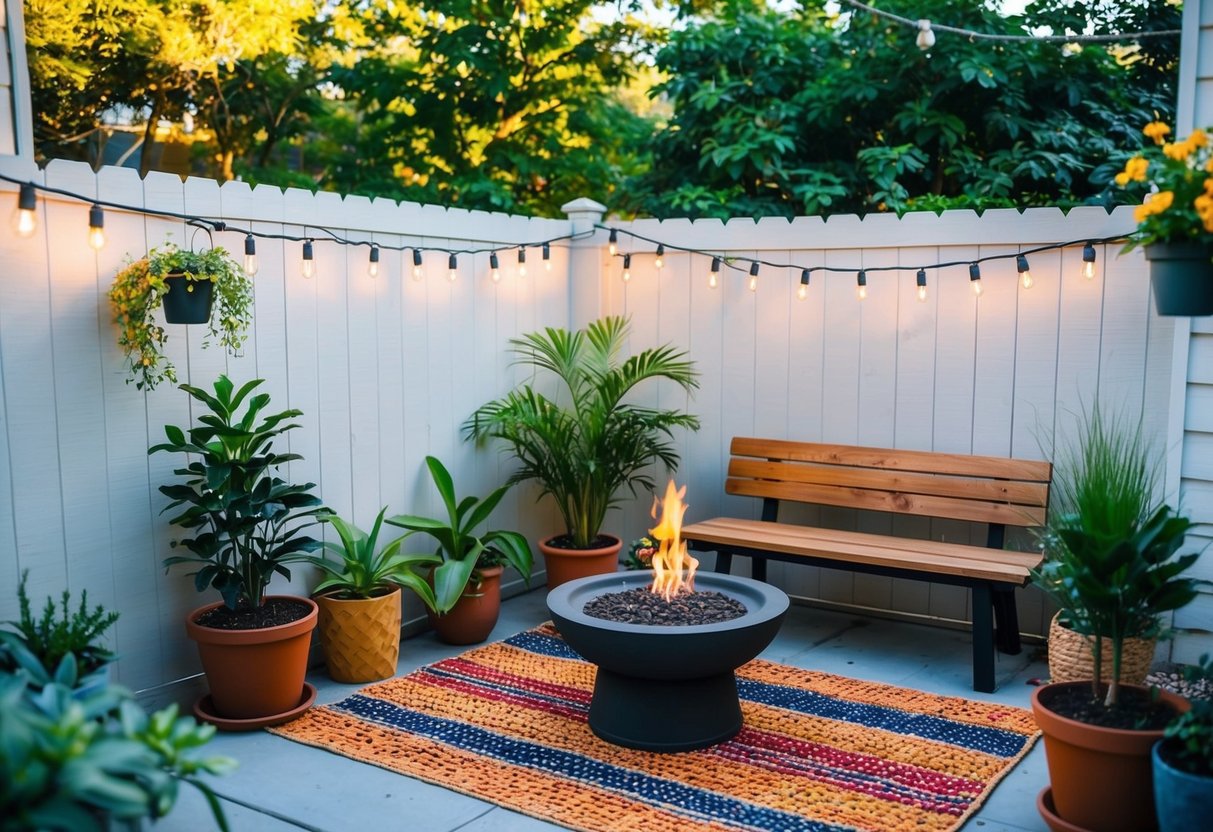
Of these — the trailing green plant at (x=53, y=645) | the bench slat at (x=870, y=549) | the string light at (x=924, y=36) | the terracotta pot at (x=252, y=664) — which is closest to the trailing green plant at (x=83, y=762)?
the trailing green plant at (x=53, y=645)

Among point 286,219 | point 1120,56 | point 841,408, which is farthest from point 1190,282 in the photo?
point 1120,56

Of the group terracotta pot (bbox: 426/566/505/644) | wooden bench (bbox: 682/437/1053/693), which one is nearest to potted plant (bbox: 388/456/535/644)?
terracotta pot (bbox: 426/566/505/644)

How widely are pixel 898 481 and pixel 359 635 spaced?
2.31m

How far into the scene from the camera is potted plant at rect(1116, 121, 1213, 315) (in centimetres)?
249

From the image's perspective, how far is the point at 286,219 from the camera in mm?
3980

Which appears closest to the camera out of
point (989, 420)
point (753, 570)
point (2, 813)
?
point (2, 813)

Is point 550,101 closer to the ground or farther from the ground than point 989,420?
farther from the ground

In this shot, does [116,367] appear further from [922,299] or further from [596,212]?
[922,299]

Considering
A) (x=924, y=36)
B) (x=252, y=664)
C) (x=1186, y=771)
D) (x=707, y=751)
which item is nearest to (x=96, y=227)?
A: (x=252, y=664)

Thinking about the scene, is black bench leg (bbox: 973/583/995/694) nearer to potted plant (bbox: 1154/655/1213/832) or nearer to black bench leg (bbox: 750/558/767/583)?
black bench leg (bbox: 750/558/767/583)

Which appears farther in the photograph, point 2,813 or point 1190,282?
point 1190,282

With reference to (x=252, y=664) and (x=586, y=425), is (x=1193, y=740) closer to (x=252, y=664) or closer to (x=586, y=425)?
(x=252, y=664)

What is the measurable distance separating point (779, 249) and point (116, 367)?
113 inches

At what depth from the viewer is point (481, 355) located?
16.4 ft
